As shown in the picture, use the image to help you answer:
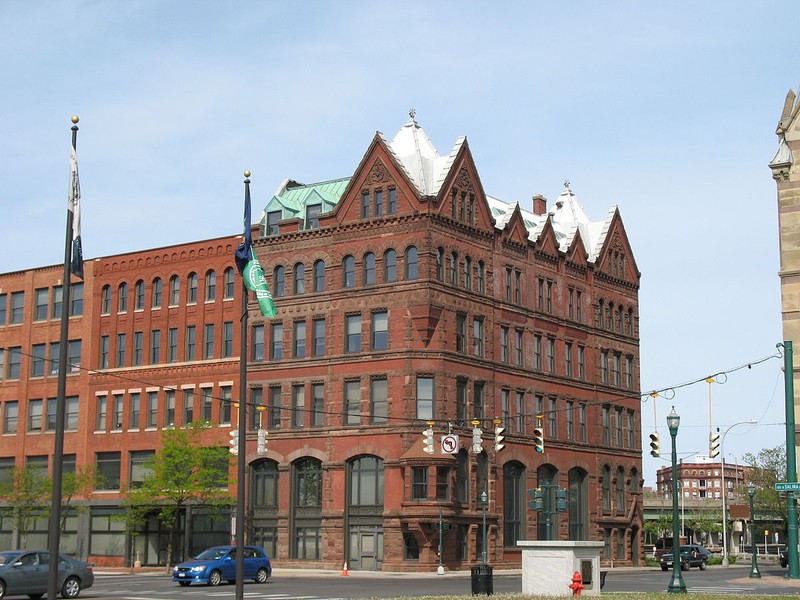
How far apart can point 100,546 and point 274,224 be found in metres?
23.6

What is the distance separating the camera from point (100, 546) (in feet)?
252

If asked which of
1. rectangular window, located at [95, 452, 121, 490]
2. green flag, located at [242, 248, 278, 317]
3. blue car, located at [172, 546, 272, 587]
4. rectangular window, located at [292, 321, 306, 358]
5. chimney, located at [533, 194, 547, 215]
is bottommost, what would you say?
blue car, located at [172, 546, 272, 587]

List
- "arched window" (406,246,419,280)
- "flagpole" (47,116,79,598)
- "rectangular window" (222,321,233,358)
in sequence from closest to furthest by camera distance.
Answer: "flagpole" (47,116,79,598) < "arched window" (406,246,419,280) < "rectangular window" (222,321,233,358)

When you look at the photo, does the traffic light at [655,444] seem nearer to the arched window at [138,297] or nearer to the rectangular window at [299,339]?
the rectangular window at [299,339]

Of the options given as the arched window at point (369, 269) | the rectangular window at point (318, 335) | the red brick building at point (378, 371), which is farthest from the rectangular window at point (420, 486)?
the arched window at point (369, 269)

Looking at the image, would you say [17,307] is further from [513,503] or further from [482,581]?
[482,581]

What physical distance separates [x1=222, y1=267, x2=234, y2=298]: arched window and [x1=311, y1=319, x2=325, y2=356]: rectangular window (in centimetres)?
649

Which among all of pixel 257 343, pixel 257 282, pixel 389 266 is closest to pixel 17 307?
pixel 257 343

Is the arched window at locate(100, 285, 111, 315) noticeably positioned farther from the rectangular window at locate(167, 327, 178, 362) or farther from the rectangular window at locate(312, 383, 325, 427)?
the rectangular window at locate(312, 383, 325, 427)

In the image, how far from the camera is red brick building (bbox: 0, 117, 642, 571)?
66938mm

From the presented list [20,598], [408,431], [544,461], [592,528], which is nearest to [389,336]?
[408,431]

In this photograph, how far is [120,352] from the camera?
7912 cm

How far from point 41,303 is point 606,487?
41128 millimetres

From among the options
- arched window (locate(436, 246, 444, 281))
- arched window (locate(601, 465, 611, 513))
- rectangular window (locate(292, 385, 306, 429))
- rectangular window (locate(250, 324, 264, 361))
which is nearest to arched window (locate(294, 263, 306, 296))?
rectangular window (locate(250, 324, 264, 361))
